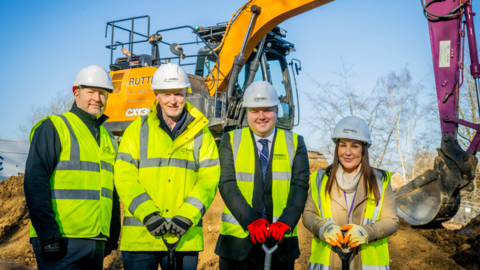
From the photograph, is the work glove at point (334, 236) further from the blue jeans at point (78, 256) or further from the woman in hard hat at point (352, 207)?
the blue jeans at point (78, 256)

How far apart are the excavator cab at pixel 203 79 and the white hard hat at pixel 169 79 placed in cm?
446

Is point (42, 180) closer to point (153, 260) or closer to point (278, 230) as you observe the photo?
point (153, 260)

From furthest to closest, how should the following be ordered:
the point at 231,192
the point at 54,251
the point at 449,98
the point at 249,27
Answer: the point at 249,27
the point at 449,98
the point at 231,192
the point at 54,251

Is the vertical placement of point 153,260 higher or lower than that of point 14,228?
higher

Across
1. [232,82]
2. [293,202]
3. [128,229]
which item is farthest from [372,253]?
[232,82]

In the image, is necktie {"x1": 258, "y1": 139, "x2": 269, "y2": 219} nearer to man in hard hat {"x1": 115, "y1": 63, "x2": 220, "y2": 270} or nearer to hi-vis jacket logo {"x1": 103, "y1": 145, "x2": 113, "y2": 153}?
man in hard hat {"x1": 115, "y1": 63, "x2": 220, "y2": 270}

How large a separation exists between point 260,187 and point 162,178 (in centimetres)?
79

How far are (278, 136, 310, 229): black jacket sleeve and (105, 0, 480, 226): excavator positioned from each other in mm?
→ 3542

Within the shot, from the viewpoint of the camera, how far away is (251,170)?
3277mm

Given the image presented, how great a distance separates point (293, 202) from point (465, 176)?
3.79 meters

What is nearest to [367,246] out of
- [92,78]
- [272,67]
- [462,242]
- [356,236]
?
[356,236]

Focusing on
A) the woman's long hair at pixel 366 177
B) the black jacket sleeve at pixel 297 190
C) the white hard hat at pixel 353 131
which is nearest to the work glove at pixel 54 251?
the black jacket sleeve at pixel 297 190

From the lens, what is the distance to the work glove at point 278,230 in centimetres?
293

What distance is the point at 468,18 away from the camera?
5.73 m
